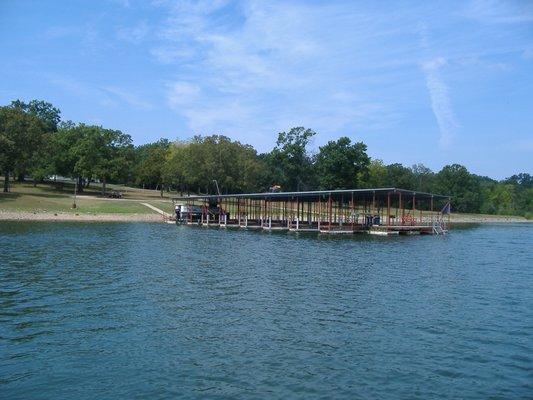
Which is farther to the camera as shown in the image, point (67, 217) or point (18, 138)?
point (18, 138)

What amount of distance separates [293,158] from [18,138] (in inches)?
2495

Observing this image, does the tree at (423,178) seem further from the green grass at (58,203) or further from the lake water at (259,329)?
the lake water at (259,329)

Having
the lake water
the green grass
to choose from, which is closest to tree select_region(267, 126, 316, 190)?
the green grass

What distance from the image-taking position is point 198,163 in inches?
4112

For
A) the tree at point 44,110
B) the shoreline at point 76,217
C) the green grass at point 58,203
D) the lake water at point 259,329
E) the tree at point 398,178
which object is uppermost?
the tree at point 44,110

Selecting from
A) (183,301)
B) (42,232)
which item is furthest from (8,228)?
(183,301)

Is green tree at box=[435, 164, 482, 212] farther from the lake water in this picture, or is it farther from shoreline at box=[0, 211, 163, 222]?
the lake water

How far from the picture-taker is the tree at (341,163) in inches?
4596

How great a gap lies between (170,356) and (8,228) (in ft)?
150

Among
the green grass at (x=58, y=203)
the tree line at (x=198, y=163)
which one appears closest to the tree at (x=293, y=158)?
the tree line at (x=198, y=163)

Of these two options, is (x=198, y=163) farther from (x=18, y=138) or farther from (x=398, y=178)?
(x=398, y=178)

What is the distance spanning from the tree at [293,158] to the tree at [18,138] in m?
56.8

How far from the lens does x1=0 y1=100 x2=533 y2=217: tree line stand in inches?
3398

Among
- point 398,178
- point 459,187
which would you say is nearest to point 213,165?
point 398,178
